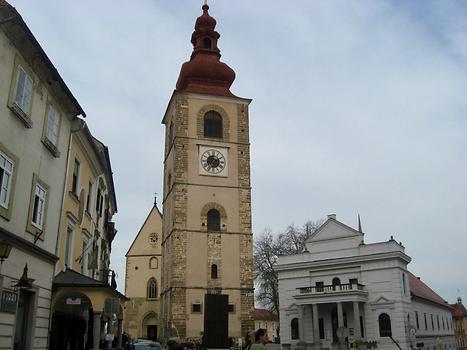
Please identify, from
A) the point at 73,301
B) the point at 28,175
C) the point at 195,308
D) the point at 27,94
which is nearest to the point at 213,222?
the point at 195,308

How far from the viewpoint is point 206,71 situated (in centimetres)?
4362

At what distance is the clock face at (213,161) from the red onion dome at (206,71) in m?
5.10

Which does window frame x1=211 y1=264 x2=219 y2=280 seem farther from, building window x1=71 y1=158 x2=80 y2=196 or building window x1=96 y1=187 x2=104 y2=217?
building window x1=71 y1=158 x2=80 y2=196

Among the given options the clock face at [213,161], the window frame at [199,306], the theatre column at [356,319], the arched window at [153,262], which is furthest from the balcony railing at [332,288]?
the arched window at [153,262]

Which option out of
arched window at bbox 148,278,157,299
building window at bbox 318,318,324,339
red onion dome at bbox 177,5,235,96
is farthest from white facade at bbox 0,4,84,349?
arched window at bbox 148,278,157,299

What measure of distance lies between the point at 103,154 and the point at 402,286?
2218 centimetres

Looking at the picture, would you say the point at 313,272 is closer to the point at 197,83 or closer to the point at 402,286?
the point at 402,286

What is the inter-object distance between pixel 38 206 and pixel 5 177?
233 centimetres

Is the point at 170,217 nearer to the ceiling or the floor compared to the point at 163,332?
nearer to the ceiling

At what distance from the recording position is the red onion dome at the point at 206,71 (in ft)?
143

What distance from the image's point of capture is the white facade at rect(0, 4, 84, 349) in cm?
1198

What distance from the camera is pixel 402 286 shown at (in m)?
34.8

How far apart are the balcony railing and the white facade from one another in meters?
23.5

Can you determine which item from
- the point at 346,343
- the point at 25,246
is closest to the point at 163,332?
the point at 346,343
